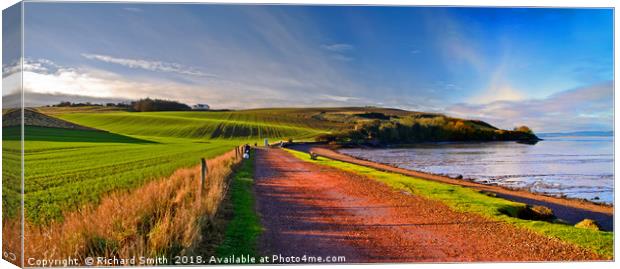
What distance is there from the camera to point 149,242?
6.39 m

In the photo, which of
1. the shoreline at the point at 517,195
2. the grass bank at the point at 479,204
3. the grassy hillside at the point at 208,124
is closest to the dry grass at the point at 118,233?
the grassy hillside at the point at 208,124

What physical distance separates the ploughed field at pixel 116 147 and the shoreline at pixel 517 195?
3.08 ft

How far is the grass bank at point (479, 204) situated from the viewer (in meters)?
7.19

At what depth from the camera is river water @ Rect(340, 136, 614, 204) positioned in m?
7.79

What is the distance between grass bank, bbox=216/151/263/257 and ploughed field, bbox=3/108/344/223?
124 cm

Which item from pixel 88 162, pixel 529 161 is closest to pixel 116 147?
pixel 88 162

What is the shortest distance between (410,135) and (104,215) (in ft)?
18.4

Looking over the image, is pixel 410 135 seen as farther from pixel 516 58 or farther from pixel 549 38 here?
pixel 549 38

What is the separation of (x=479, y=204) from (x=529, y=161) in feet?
4.15

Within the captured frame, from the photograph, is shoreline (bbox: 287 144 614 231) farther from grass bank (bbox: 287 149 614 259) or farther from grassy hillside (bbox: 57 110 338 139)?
grassy hillside (bbox: 57 110 338 139)

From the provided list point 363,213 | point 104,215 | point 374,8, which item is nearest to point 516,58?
point 374,8

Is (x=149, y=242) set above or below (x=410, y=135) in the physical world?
below

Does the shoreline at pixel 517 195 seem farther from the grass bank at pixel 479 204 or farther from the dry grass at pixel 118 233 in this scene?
the dry grass at pixel 118 233

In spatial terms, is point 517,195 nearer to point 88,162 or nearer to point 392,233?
point 392,233
